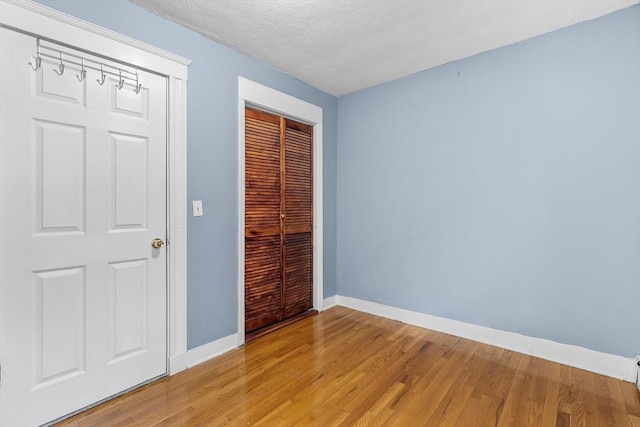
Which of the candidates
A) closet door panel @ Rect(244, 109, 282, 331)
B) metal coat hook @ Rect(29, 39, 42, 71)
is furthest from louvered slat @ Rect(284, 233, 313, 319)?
metal coat hook @ Rect(29, 39, 42, 71)

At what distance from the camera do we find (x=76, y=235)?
178cm

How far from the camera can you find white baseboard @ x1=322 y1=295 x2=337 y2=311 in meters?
3.56

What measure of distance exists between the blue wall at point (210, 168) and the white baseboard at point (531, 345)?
175 cm

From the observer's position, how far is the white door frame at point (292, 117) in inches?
103

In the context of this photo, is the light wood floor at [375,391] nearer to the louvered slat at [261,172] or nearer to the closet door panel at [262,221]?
the closet door panel at [262,221]

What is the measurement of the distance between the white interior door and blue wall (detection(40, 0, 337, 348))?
0.23 m

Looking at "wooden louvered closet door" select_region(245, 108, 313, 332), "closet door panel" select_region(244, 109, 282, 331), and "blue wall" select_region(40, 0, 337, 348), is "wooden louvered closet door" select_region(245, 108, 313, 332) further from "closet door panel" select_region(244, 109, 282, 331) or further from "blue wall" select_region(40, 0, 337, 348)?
"blue wall" select_region(40, 0, 337, 348)

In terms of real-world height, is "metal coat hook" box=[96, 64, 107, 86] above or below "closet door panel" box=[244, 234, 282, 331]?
above

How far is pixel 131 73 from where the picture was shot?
1.98 metres

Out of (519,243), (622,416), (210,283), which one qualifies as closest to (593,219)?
(519,243)

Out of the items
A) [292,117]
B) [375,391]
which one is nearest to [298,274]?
[375,391]

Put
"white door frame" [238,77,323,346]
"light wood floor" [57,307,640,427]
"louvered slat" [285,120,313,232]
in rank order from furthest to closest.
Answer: "louvered slat" [285,120,313,232] → "white door frame" [238,77,323,346] → "light wood floor" [57,307,640,427]

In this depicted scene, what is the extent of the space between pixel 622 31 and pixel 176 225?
11.2 feet

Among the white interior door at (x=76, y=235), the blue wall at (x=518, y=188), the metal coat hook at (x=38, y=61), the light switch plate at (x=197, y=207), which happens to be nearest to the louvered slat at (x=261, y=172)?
the light switch plate at (x=197, y=207)
